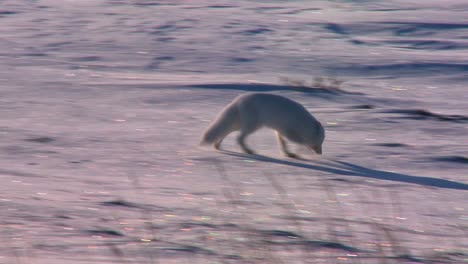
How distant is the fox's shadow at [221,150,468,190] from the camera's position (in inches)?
273

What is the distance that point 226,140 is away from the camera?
852 cm

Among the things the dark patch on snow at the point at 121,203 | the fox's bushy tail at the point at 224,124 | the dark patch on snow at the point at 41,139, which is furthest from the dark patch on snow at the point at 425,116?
the dark patch on snow at the point at 121,203

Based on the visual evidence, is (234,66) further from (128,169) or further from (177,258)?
(177,258)

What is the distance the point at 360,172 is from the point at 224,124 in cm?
110

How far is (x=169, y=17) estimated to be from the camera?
54.1 ft

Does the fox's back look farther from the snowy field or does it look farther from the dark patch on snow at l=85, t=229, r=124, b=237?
the dark patch on snow at l=85, t=229, r=124, b=237

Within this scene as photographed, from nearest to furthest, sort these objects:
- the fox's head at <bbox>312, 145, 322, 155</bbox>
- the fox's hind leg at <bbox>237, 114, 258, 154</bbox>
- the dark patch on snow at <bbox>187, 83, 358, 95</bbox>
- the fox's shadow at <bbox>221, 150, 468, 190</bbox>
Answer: the fox's shadow at <bbox>221, 150, 468, 190</bbox> → the fox's hind leg at <bbox>237, 114, 258, 154</bbox> → the fox's head at <bbox>312, 145, 322, 155</bbox> → the dark patch on snow at <bbox>187, 83, 358, 95</bbox>

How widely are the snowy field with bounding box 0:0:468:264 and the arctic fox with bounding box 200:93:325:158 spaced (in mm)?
163

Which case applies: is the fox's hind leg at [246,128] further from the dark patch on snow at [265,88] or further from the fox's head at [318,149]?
the dark patch on snow at [265,88]

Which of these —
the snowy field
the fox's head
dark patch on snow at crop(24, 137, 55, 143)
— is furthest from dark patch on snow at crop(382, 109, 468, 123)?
dark patch on snow at crop(24, 137, 55, 143)

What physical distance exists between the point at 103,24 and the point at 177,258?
1181cm

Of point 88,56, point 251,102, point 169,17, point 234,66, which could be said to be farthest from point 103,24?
point 251,102

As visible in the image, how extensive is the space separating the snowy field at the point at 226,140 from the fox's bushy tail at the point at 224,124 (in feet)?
0.48

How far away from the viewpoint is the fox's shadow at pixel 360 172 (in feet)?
22.8
